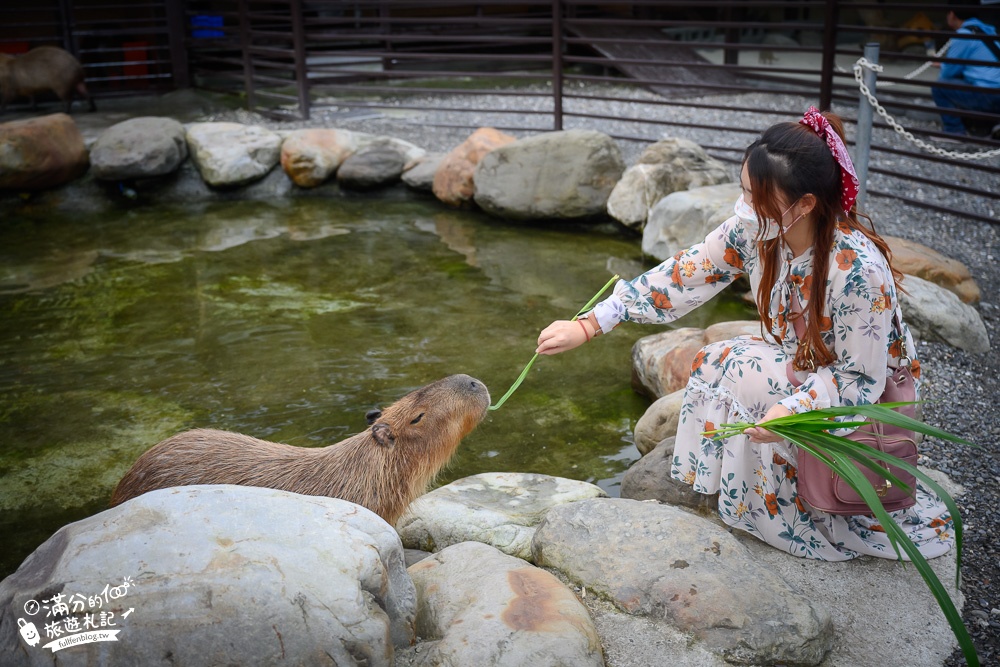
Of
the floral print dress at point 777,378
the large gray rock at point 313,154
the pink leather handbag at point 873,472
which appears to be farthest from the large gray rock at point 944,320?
the large gray rock at point 313,154

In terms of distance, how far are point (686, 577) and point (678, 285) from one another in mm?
864

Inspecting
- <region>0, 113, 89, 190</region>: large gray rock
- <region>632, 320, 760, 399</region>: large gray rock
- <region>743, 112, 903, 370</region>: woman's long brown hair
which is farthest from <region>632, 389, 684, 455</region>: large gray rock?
<region>0, 113, 89, 190</region>: large gray rock

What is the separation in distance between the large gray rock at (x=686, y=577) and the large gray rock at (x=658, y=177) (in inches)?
148

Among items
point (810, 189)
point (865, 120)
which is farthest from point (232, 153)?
point (810, 189)

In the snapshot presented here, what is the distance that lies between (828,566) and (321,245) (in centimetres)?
456

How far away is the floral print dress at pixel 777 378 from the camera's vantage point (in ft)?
7.60

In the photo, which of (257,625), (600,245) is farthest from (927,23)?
(257,625)

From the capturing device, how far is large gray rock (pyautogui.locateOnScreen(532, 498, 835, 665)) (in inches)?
87.4

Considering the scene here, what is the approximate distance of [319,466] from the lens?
275 centimetres

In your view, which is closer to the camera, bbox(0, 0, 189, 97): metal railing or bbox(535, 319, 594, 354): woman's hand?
bbox(535, 319, 594, 354): woman's hand

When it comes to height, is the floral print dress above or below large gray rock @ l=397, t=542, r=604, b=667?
above

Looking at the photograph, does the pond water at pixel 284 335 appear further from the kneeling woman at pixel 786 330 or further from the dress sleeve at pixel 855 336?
the dress sleeve at pixel 855 336

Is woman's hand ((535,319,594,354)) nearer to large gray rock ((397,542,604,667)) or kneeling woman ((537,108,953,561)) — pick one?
kneeling woman ((537,108,953,561))

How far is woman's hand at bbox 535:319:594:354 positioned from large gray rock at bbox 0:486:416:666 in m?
0.80
